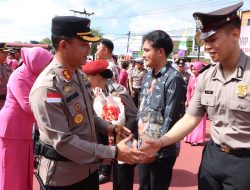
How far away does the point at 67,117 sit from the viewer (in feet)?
6.86

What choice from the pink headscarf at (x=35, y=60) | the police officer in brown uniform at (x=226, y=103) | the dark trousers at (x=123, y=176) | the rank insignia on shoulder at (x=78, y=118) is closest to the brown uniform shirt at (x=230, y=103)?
the police officer in brown uniform at (x=226, y=103)

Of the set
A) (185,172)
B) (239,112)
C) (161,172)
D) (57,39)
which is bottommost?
(185,172)

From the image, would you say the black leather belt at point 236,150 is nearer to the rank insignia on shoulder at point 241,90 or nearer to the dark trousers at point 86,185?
the rank insignia on shoulder at point 241,90

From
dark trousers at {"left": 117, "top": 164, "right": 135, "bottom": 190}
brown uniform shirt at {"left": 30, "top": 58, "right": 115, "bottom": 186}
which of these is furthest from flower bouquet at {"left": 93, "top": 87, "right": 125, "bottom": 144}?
brown uniform shirt at {"left": 30, "top": 58, "right": 115, "bottom": 186}

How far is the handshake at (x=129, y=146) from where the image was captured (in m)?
2.16

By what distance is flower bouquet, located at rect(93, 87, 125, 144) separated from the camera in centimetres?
319

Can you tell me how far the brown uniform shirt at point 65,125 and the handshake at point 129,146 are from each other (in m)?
0.08

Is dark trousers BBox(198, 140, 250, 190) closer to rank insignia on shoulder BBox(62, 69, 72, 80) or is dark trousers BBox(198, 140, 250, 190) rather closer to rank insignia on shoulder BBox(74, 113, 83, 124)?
rank insignia on shoulder BBox(74, 113, 83, 124)

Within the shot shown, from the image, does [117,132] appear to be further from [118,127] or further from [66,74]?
[66,74]

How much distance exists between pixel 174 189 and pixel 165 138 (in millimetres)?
2271

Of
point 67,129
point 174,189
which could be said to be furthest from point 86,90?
point 174,189

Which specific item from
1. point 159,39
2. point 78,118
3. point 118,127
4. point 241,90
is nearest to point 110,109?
point 118,127

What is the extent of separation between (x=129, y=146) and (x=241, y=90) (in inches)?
34.8

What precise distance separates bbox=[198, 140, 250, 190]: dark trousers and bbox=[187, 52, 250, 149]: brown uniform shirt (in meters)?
0.08
